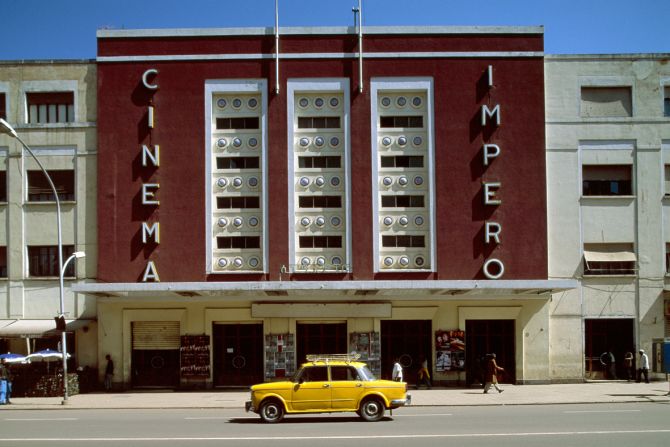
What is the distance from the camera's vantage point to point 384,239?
35.3m

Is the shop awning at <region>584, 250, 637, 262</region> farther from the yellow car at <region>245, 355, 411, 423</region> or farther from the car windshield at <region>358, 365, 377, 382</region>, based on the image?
the car windshield at <region>358, 365, 377, 382</region>

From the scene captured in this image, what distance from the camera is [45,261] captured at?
35.8 metres

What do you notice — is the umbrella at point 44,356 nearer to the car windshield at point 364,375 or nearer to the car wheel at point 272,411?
the car wheel at point 272,411

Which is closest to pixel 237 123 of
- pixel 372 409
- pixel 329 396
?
pixel 329 396

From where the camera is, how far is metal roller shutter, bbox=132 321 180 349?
3522 cm

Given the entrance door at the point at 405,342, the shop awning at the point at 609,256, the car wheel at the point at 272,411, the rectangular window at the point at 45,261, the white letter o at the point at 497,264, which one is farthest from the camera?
the rectangular window at the point at 45,261

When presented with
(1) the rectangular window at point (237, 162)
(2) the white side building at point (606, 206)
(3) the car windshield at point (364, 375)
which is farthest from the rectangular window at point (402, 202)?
(3) the car windshield at point (364, 375)

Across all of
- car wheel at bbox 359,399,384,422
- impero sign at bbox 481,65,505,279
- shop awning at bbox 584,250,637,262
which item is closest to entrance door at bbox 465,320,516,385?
impero sign at bbox 481,65,505,279

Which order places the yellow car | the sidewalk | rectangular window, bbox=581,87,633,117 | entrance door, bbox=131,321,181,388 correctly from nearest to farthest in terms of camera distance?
the yellow car < the sidewalk < entrance door, bbox=131,321,181,388 < rectangular window, bbox=581,87,633,117

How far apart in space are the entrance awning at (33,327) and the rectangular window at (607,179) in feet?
77.0

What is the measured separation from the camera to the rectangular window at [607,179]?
35.8 m

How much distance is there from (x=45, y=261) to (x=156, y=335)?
6168 millimetres

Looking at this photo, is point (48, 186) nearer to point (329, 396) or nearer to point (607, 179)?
point (329, 396)

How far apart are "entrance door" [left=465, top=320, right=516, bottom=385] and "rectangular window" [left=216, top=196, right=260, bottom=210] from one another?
36.0ft
